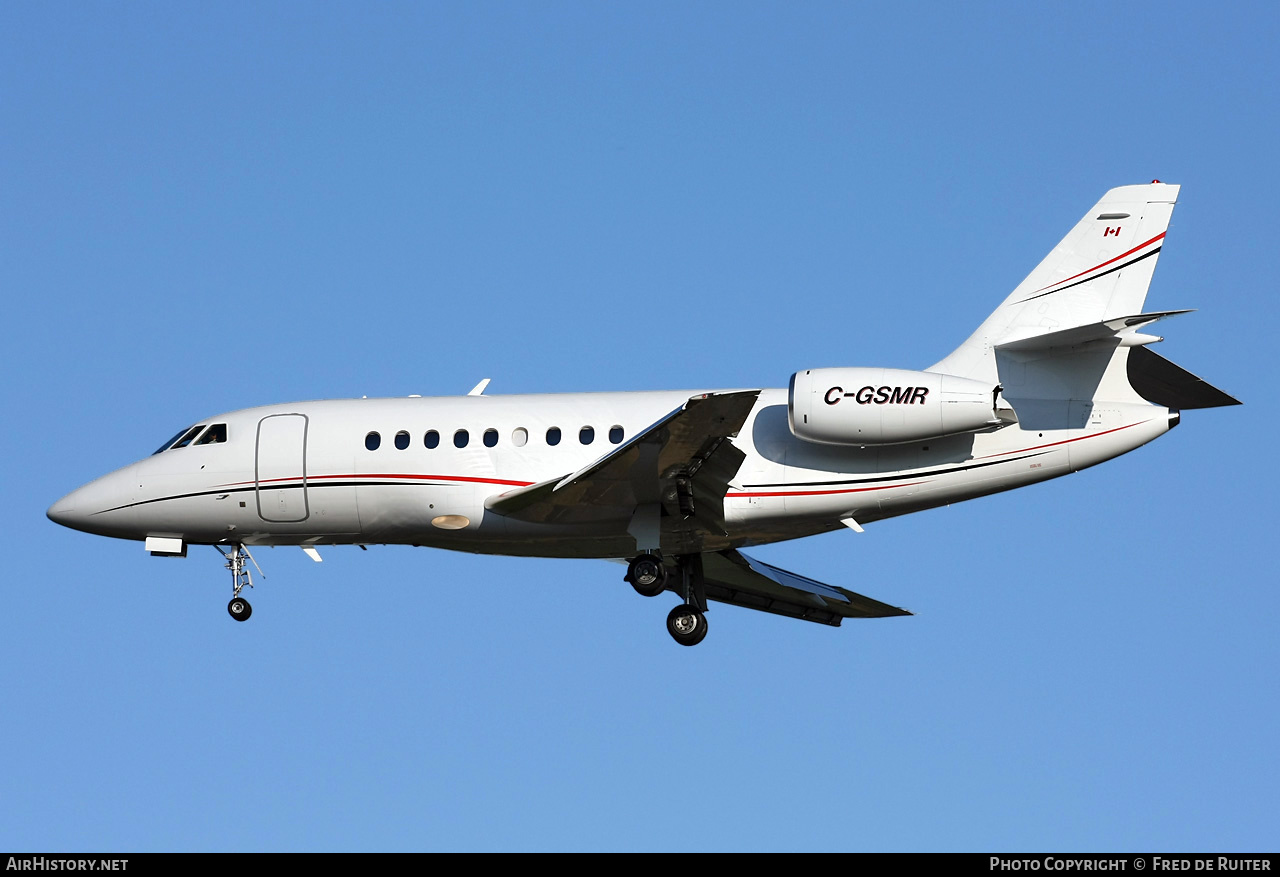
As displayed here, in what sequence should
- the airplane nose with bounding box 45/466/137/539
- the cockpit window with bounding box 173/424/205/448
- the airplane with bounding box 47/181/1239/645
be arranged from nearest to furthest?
the airplane with bounding box 47/181/1239/645, the airplane nose with bounding box 45/466/137/539, the cockpit window with bounding box 173/424/205/448

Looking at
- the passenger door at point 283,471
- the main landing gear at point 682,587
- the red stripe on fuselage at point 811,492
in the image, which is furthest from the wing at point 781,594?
the passenger door at point 283,471

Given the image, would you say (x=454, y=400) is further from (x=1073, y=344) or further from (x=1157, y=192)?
(x=1157, y=192)

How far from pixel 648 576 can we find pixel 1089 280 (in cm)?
802

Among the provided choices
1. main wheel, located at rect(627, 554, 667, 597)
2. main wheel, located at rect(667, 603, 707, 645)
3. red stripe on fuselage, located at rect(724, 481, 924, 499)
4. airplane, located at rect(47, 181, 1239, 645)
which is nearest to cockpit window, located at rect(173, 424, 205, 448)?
airplane, located at rect(47, 181, 1239, 645)

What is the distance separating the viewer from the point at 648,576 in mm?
23641

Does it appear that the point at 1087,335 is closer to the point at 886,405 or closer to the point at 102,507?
the point at 886,405

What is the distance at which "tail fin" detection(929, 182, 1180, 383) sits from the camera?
2362 cm

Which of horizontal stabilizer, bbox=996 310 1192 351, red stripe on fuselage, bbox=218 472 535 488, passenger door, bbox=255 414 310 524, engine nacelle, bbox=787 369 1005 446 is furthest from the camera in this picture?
passenger door, bbox=255 414 310 524

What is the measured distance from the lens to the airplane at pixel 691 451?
22391mm

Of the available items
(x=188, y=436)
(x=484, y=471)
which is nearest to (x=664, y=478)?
(x=484, y=471)

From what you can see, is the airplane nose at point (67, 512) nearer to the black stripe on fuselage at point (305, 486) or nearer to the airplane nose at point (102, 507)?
the airplane nose at point (102, 507)

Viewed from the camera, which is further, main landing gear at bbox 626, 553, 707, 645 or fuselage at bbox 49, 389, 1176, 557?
main landing gear at bbox 626, 553, 707, 645

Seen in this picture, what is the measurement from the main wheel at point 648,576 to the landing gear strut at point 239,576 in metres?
6.68

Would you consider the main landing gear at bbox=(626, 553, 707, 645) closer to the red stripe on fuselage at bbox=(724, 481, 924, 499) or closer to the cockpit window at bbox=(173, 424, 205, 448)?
the red stripe on fuselage at bbox=(724, 481, 924, 499)
